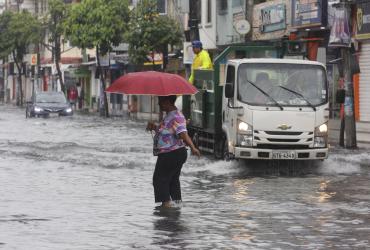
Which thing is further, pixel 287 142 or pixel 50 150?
pixel 50 150

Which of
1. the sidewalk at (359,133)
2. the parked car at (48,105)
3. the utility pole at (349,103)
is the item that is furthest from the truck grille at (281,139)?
the parked car at (48,105)

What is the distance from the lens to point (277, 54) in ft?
75.7

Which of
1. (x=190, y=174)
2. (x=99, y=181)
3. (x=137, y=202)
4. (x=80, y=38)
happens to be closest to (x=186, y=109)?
(x=190, y=174)

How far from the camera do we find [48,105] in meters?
52.8

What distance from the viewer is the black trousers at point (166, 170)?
13.1 meters

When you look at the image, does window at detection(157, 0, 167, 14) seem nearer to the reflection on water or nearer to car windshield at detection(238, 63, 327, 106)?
car windshield at detection(238, 63, 327, 106)

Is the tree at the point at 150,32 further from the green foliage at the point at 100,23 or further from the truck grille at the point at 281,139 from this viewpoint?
the truck grille at the point at 281,139

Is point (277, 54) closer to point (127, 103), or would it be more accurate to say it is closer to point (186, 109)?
point (186, 109)

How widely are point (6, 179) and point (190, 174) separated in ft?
11.7

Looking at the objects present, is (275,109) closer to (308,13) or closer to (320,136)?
(320,136)

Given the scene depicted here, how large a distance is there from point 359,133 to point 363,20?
11.6 feet

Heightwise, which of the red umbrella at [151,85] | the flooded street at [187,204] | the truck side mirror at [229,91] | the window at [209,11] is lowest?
the flooded street at [187,204]

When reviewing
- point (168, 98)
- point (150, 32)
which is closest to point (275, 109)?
point (168, 98)

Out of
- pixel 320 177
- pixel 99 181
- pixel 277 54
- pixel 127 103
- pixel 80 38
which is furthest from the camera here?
pixel 127 103
